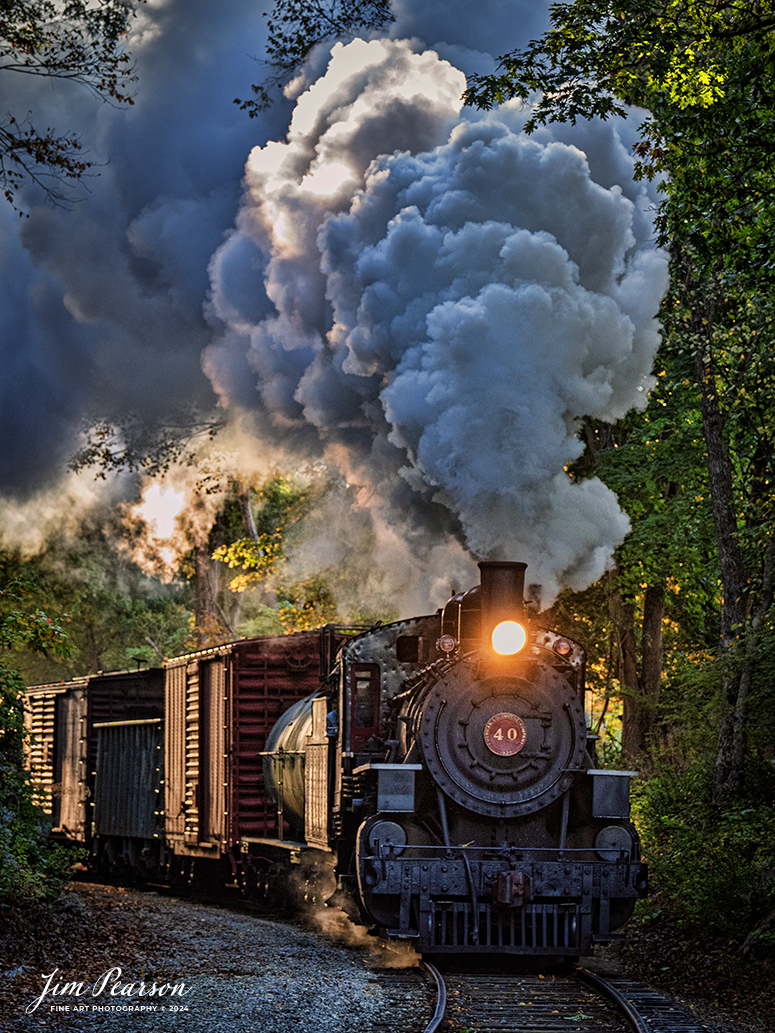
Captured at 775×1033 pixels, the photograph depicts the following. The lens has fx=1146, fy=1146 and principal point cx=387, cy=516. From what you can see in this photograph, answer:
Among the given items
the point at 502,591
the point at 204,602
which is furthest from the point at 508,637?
the point at 204,602

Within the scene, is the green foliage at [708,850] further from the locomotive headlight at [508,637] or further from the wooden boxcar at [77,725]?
the wooden boxcar at [77,725]

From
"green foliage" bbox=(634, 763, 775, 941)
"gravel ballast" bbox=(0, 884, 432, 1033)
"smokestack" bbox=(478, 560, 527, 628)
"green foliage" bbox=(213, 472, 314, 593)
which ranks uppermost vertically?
"green foliage" bbox=(213, 472, 314, 593)

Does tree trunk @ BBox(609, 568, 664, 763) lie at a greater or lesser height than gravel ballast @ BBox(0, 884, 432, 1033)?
greater

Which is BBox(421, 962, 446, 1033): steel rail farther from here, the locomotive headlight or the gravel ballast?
the locomotive headlight

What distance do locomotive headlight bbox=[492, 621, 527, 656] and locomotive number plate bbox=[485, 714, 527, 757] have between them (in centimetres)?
58

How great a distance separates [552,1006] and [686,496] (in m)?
11.3

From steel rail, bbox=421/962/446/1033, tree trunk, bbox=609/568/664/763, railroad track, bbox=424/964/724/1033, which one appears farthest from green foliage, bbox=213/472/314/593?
railroad track, bbox=424/964/724/1033

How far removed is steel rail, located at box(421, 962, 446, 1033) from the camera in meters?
6.96

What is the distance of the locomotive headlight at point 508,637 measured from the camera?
9.20 metres

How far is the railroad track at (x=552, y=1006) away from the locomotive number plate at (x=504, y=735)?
1.75 m

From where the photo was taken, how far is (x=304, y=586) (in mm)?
26406

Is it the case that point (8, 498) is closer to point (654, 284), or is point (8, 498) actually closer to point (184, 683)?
point (184, 683)

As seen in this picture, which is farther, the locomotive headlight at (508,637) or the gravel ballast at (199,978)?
the locomotive headlight at (508,637)

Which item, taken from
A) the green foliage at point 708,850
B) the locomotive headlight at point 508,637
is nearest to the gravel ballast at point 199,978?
the locomotive headlight at point 508,637
